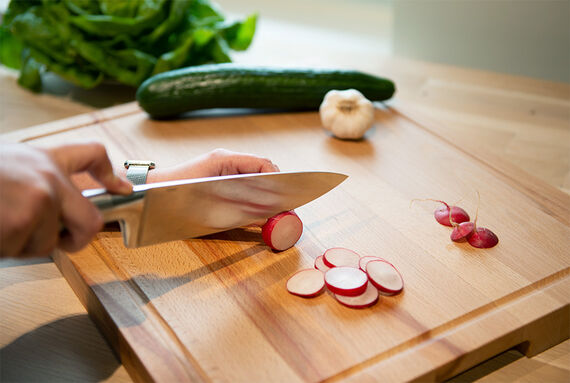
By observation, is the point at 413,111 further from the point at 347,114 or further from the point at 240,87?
the point at 240,87

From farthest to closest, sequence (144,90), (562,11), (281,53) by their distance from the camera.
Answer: (281,53), (562,11), (144,90)

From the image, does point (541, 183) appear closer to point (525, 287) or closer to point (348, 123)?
point (525, 287)

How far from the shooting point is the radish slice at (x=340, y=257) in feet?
3.96

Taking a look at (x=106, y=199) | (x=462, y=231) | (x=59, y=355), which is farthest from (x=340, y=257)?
(x=59, y=355)

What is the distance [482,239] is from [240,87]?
0.89 metres

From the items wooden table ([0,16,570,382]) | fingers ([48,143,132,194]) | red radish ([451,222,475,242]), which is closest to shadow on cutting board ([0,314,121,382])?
wooden table ([0,16,570,382])

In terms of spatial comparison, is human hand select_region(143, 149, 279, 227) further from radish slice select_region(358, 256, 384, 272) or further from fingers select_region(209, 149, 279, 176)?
radish slice select_region(358, 256, 384, 272)

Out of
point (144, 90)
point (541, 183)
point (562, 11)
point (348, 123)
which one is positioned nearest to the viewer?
point (541, 183)

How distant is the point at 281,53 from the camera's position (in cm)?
257

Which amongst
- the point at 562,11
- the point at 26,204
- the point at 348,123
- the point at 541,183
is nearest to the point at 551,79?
the point at 562,11

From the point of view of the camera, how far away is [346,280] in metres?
1.14

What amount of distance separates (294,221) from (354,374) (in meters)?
0.37

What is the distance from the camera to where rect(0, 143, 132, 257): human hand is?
80 centimetres

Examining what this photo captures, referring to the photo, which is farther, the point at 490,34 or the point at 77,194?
the point at 490,34
